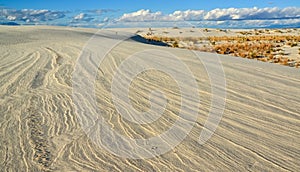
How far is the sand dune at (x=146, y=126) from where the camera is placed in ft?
15.7

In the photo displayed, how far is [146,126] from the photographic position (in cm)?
624

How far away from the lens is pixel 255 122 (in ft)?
21.7

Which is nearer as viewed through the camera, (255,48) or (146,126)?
(146,126)

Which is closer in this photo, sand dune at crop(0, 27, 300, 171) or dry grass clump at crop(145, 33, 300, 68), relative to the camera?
sand dune at crop(0, 27, 300, 171)

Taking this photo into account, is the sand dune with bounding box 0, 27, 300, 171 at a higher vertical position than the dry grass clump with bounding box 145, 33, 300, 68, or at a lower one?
higher

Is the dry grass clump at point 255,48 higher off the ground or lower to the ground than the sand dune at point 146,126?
lower

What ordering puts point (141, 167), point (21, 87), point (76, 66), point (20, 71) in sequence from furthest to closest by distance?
1. point (76, 66)
2. point (20, 71)
3. point (21, 87)
4. point (141, 167)

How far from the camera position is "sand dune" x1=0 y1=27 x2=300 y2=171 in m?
4.79

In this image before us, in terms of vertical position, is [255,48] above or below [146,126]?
below

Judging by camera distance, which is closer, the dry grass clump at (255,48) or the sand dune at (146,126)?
the sand dune at (146,126)

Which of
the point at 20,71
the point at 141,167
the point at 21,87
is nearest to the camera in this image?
the point at 141,167

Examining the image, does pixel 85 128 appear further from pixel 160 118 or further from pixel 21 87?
pixel 21 87

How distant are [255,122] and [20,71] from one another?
25.9ft

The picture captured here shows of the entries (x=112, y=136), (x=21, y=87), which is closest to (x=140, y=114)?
(x=112, y=136)
